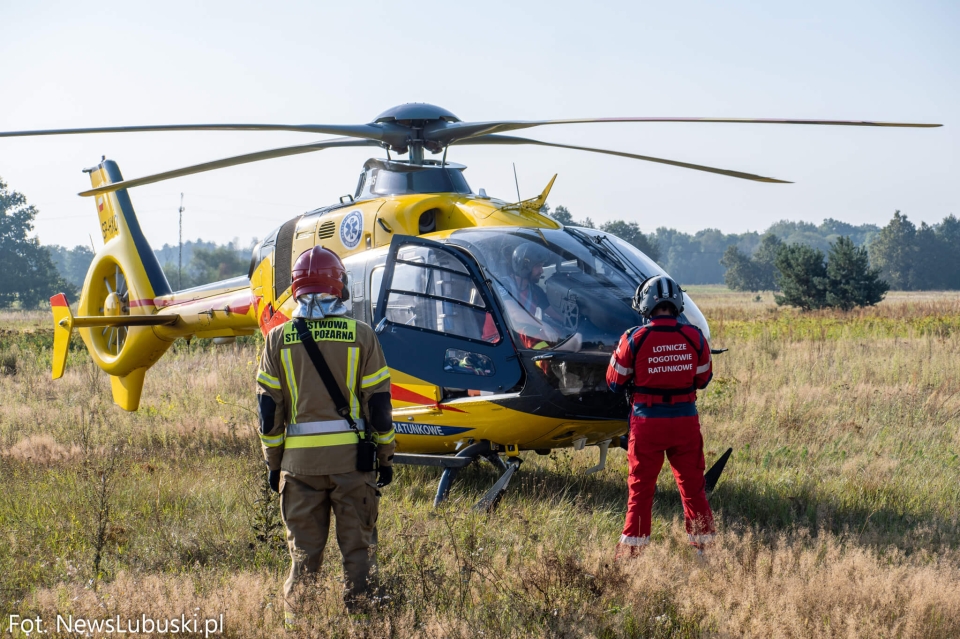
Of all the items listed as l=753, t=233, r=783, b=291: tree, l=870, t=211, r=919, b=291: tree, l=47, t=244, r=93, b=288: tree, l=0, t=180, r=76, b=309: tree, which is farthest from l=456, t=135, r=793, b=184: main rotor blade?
l=47, t=244, r=93, b=288: tree

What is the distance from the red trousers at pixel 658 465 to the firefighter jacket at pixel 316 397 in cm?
194

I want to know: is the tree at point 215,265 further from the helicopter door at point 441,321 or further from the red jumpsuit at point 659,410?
the red jumpsuit at point 659,410

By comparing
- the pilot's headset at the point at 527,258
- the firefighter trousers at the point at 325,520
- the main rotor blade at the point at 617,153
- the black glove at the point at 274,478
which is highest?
the main rotor blade at the point at 617,153

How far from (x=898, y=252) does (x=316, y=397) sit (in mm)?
120851

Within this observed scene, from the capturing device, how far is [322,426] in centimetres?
395

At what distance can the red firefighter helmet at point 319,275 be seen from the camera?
4035 mm

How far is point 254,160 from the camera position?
684cm

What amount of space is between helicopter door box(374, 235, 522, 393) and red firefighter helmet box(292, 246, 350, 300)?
1.97 metres

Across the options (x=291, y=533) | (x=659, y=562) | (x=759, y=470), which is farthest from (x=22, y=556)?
(x=759, y=470)

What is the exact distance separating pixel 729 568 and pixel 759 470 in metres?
3.13

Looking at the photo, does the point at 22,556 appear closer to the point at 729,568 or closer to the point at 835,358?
the point at 729,568

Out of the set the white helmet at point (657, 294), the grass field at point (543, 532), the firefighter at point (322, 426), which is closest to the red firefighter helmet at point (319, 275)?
the firefighter at point (322, 426)

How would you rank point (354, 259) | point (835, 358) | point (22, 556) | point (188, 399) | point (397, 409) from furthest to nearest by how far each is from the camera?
point (835, 358), point (188, 399), point (354, 259), point (397, 409), point (22, 556)

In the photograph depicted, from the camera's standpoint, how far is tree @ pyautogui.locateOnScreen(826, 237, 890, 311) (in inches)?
1312
